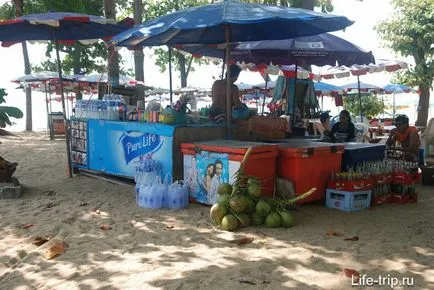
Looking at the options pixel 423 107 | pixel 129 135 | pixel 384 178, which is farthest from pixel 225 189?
pixel 423 107

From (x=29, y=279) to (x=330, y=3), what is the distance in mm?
18422

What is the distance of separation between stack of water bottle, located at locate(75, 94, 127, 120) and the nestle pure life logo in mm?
541

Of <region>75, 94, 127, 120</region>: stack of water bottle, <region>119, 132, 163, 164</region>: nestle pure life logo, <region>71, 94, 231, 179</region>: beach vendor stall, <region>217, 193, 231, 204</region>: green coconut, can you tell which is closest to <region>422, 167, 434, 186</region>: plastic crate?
<region>71, 94, 231, 179</region>: beach vendor stall

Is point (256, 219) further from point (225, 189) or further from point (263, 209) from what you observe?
point (225, 189)

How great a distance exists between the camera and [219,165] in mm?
5562

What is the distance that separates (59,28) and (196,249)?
5792 mm

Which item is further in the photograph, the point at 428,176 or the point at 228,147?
the point at 428,176

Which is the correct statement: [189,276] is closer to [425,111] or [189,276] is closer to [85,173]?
[85,173]

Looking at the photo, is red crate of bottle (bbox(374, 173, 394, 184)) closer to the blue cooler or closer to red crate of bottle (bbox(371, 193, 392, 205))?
red crate of bottle (bbox(371, 193, 392, 205))

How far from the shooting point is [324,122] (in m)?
9.95

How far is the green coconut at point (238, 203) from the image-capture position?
4.83m

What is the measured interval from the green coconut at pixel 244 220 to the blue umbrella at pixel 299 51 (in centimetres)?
392

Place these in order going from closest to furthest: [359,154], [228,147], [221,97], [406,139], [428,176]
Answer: [228,147]
[359,154]
[428,176]
[221,97]
[406,139]

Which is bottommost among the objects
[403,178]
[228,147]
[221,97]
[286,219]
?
[286,219]
